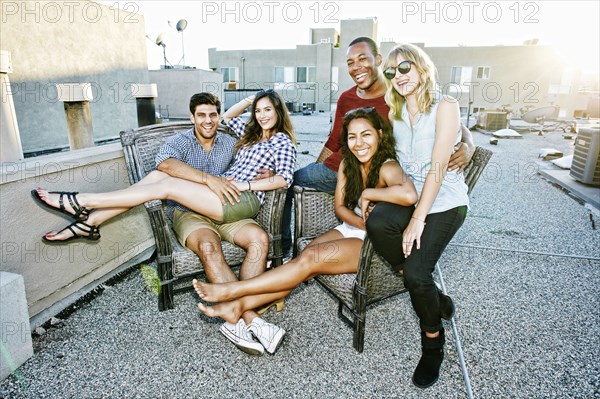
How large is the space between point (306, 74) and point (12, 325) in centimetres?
2551

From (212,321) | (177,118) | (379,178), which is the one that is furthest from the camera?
(177,118)

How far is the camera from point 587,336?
2.13 m

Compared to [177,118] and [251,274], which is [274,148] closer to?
[251,274]

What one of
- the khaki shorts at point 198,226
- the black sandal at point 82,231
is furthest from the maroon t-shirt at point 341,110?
the black sandal at point 82,231

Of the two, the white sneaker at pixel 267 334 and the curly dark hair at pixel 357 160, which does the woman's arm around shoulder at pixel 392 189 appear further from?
the white sneaker at pixel 267 334

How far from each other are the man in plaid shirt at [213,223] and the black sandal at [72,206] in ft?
A: 1.66

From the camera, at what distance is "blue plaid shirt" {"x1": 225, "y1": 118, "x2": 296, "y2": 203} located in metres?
2.52

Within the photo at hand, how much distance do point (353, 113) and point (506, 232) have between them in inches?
105

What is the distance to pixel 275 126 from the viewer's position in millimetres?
2666

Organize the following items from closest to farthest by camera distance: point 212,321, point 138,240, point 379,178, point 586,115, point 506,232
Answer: point 379,178 < point 212,321 < point 138,240 < point 506,232 < point 586,115

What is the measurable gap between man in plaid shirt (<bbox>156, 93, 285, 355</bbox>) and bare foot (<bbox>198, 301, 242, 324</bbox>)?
4 cm

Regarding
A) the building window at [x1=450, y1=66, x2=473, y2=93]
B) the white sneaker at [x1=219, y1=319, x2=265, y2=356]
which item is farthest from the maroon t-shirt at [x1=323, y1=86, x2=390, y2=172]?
the building window at [x1=450, y1=66, x2=473, y2=93]

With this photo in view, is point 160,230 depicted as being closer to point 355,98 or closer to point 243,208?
point 243,208

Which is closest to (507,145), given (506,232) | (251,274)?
(506,232)
